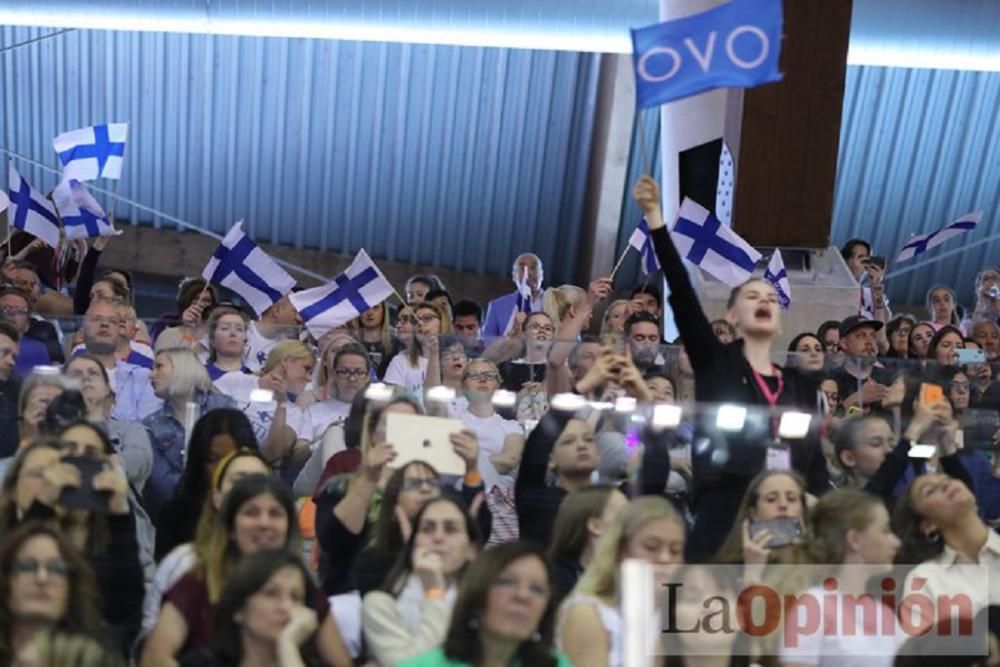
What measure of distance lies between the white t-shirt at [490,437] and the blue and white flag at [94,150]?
24.0 feet

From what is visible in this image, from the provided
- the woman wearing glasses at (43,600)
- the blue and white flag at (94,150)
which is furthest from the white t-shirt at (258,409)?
the blue and white flag at (94,150)

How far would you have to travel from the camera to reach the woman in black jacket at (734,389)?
873 cm

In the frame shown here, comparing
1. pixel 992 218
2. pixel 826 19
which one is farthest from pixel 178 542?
pixel 992 218

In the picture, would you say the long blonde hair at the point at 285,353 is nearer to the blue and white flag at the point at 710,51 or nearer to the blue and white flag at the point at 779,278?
the blue and white flag at the point at 710,51

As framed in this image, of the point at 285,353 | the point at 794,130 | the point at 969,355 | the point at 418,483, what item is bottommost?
the point at 418,483

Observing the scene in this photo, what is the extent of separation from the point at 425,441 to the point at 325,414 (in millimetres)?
723

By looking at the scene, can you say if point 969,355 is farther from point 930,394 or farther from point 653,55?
point 930,394

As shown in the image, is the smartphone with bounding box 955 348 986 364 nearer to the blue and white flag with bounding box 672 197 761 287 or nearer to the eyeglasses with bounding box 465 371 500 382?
the blue and white flag with bounding box 672 197 761 287

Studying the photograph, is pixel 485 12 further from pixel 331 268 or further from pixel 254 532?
pixel 254 532

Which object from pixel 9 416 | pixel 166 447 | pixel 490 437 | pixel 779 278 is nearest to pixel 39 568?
pixel 9 416

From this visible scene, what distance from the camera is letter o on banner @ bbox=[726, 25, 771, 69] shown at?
434 inches

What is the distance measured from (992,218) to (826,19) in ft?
21.8

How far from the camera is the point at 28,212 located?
49.5 feet

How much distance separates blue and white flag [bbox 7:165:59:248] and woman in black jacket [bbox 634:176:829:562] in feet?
22.0
